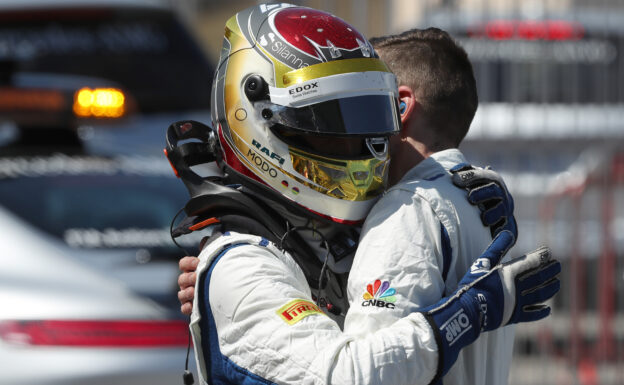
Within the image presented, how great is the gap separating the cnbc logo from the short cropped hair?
0.52 m

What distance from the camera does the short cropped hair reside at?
2.44 metres

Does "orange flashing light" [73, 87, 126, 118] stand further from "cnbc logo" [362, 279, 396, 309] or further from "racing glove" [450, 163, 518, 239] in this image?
"cnbc logo" [362, 279, 396, 309]

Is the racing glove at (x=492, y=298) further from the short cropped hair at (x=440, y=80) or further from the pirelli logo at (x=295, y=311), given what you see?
the short cropped hair at (x=440, y=80)

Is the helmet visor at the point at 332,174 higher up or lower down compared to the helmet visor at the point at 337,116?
lower down

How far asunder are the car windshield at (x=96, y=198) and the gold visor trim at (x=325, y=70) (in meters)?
2.08

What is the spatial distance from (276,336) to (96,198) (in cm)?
266

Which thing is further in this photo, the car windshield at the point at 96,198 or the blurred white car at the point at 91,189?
the car windshield at the point at 96,198

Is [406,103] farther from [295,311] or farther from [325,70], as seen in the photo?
[295,311]

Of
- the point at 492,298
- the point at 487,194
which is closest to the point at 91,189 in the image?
the point at 487,194

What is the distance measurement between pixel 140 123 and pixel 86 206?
1088 mm

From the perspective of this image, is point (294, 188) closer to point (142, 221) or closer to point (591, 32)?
point (142, 221)

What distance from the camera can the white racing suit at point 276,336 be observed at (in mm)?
1949

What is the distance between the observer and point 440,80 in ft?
7.99

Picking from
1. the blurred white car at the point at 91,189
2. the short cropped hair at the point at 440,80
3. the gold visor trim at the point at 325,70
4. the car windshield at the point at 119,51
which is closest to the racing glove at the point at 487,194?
the short cropped hair at the point at 440,80
